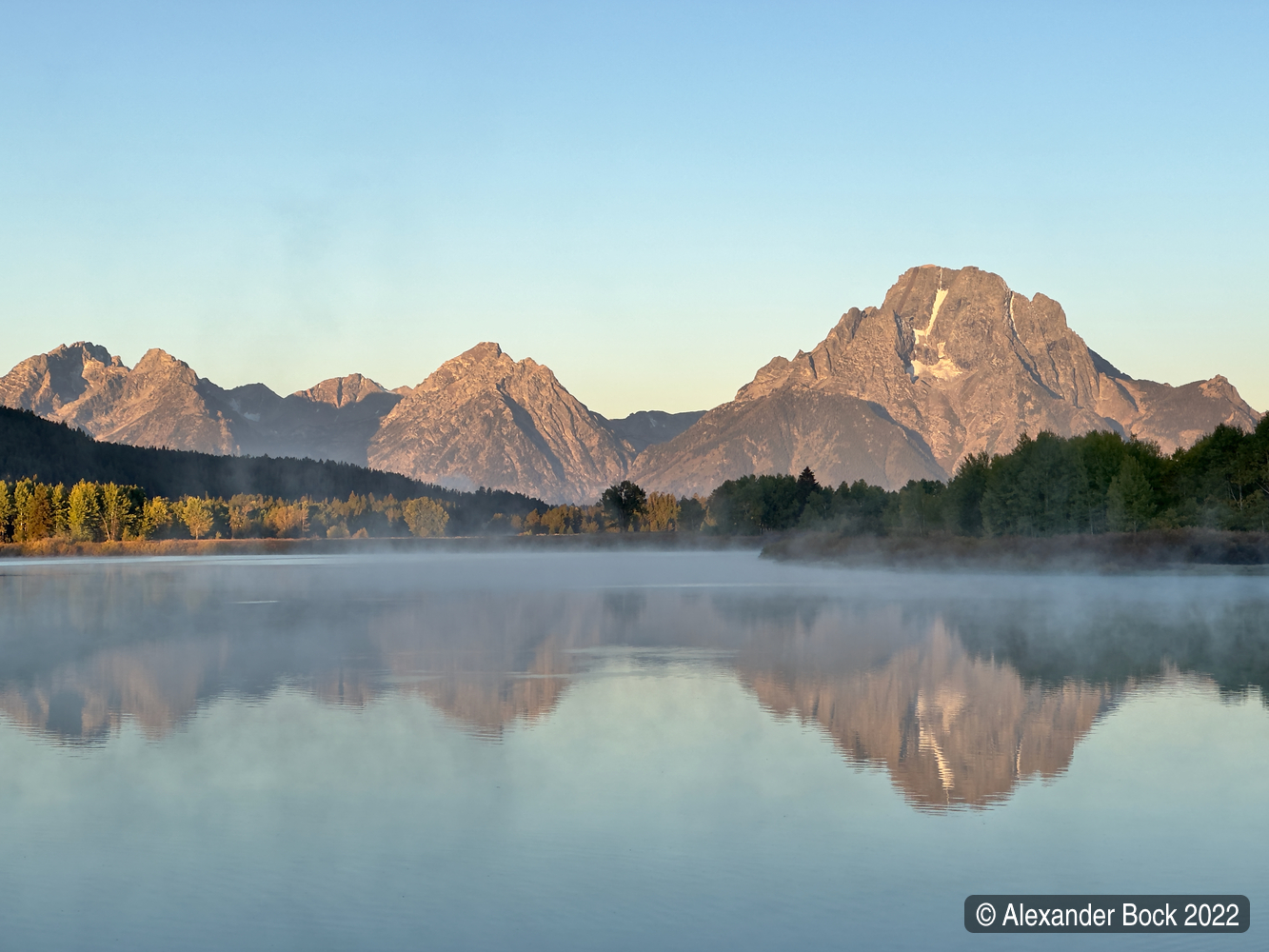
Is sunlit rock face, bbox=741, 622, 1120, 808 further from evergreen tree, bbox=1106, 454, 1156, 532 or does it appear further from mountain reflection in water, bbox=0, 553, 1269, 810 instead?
evergreen tree, bbox=1106, 454, 1156, 532

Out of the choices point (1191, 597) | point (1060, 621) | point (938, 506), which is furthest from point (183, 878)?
point (938, 506)

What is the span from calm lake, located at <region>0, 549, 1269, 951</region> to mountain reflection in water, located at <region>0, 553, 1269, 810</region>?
0.20m

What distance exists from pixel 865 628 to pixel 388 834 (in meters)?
34.0

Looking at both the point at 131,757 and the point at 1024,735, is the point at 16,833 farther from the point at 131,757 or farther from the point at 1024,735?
the point at 1024,735

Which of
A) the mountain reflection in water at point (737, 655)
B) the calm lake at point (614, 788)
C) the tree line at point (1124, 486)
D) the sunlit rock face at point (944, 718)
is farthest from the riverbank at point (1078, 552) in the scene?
the sunlit rock face at point (944, 718)

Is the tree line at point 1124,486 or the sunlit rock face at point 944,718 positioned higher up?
the tree line at point 1124,486

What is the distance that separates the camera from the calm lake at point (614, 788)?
1295 cm

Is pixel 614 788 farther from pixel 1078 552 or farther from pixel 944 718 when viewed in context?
pixel 1078 552

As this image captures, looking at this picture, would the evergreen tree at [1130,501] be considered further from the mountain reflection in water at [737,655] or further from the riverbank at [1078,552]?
the mountain reflection in water at [737,655]

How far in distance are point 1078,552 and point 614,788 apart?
93769 mm

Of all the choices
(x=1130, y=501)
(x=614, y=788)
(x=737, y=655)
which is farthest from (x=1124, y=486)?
(x=614, y=788)

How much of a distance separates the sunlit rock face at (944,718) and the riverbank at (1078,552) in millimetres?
68545

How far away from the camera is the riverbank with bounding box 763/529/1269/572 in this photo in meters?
94.4

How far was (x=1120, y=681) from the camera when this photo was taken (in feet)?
102
